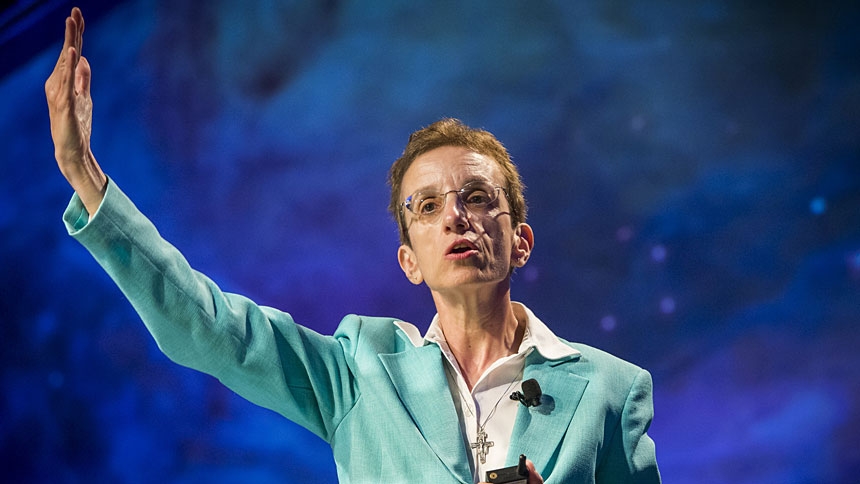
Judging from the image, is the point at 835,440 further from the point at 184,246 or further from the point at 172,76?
the point at 172,76

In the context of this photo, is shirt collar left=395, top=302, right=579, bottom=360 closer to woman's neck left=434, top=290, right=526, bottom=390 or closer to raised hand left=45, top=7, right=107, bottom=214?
woman's neck left=434, top=290, right=526, bottom=390

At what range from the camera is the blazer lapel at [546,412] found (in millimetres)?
2146

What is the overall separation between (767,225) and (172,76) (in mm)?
2358

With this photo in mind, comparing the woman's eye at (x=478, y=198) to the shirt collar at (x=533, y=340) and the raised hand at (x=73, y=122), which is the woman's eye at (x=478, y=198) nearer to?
the shirt collar at (x=533, y=340)

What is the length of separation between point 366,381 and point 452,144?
72 cm

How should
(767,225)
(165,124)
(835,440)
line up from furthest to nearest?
(165,124)
(767,225)
(835,440)

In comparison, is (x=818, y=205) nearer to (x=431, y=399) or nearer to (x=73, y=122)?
(x=431, y=399)

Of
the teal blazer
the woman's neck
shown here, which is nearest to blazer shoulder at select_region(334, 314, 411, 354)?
the teal blazer

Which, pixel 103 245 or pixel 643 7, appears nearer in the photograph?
pixel 103 245

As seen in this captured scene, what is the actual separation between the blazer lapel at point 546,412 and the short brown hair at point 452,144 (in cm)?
45

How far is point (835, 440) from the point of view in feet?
10.0

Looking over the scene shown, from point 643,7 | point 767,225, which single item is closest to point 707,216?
point 767,225

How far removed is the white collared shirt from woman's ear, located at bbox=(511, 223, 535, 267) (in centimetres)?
20

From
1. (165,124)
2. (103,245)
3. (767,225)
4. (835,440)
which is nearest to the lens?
(103,245)
